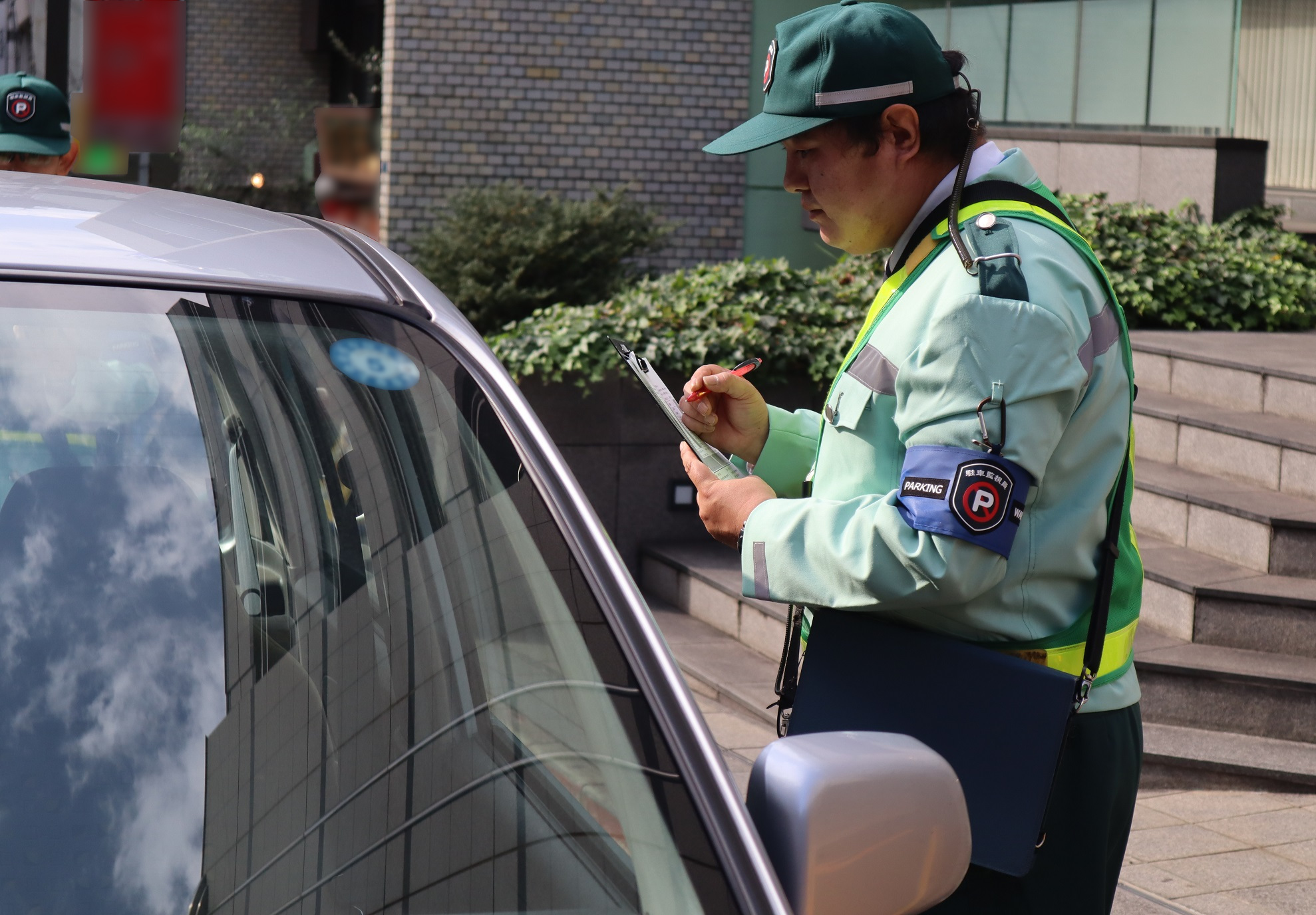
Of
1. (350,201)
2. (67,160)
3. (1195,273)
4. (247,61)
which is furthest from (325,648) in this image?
(247,61)

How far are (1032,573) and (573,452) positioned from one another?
4.81 metres

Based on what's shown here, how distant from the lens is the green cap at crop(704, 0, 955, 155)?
189 cm

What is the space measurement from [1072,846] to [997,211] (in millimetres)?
832

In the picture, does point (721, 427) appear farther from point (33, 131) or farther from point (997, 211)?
Answer: point (33, 131)

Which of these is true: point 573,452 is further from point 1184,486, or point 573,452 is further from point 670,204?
point 670,204

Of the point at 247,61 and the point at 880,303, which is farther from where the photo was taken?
the point at 247,61

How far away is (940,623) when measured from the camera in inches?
73.7

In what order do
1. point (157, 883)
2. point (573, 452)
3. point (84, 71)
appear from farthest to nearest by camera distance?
1. point (84, 71)
2. point (573, 452)
3. point (157, 883)

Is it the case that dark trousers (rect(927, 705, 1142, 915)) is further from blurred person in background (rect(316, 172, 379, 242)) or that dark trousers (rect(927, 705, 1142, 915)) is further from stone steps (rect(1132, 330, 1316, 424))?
blurred person in background (rect(316, 172, 379, 242))

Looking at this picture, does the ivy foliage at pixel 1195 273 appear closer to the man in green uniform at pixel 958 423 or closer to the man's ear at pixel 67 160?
the man's ear at pixel 67 160

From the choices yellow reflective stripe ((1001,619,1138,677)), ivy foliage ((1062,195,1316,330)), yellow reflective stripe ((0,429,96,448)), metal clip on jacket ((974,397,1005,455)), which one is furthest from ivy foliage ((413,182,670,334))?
yellow reflective stripe ((0,429,96,448))

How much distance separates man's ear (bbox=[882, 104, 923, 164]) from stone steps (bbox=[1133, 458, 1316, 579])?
3.56 meters

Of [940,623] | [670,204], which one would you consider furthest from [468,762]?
[670,204]

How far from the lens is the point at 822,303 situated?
274 inches
